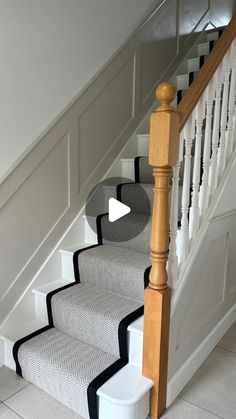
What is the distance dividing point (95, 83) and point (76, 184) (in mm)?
692

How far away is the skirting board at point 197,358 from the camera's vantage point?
1.63m

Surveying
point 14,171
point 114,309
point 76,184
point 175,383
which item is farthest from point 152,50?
point 175,383

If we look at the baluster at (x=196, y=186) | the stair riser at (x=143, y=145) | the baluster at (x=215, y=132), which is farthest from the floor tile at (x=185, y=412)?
the stair riser at (x=143, y=145)

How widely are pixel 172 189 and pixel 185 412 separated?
1040 millimetres

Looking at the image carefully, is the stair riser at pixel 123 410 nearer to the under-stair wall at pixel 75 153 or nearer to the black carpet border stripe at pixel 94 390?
the black carpet border stripe at pixel 94 390

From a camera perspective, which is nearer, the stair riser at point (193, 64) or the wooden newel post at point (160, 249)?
the wooden newel post at point (160, 249)

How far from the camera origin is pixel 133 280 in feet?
5.99

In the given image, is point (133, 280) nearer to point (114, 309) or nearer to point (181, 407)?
point (114, 309)

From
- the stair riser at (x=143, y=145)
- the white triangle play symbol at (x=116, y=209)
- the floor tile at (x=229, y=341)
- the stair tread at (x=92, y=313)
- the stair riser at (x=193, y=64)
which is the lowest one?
the floor tile at (x=229, y=341)

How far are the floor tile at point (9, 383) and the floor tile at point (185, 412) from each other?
29.0 inches

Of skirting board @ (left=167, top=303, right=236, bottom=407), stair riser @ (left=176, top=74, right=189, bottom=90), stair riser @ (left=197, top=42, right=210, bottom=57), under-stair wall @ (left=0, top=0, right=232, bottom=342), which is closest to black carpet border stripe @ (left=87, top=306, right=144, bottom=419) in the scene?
skirting board @ (left=167, top=303, right=236, bottom=407)

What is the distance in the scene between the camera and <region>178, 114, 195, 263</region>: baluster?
1.53 metres

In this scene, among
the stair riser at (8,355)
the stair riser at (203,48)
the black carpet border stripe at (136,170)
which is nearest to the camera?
the stair riser at (8,355)
